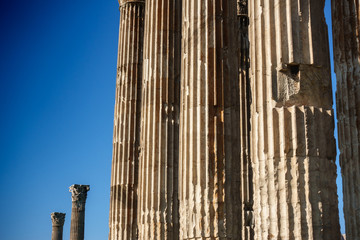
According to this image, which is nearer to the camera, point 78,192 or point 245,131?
point 245,131

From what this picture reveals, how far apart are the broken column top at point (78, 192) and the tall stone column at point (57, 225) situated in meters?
5.97

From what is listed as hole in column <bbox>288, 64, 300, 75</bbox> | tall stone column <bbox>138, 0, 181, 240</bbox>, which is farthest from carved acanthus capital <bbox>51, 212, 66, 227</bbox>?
hole in column <bbox>288, 64, 300, 75</bbox>

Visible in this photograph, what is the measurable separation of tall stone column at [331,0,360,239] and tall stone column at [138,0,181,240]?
19.7ft

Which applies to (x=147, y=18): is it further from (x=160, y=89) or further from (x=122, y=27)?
(x=122, y=27)

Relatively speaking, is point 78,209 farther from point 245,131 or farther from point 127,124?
point 245,131

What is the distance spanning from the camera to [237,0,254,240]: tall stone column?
22.3 m

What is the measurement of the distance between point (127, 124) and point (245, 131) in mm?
4731

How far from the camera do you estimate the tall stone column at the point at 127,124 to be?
22.0 m

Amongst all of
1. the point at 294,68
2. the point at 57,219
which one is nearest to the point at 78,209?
the point at 57,219

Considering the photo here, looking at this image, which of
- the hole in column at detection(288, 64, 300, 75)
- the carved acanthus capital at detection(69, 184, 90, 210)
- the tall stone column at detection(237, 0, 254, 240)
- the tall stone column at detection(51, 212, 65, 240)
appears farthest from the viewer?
the tall stone column at detection(51, 212, 65, 240)

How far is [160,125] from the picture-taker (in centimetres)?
1852

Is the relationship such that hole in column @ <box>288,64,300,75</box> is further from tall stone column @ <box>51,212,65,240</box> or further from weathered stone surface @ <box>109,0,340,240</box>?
tall stone column @ <box>51,212,65,240</box>

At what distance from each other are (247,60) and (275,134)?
14493 millimetres

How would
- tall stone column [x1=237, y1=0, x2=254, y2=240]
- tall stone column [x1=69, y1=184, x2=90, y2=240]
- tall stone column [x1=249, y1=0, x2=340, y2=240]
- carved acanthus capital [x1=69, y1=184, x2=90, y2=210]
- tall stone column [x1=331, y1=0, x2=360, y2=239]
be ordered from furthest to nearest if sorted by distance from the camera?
carved acanthus capital [x1=69, y1=184, x2=90, y2=210], tall stone column [x1=69, y1=184, x2=90, y2=240], tall stone column [x1=237, y1=0, x2=254, y2=240], tall stone column [x1=331, y1=0, x2=360, y2=239], tall stone column [x1=249, y1=0, x2=340, y2=240]
